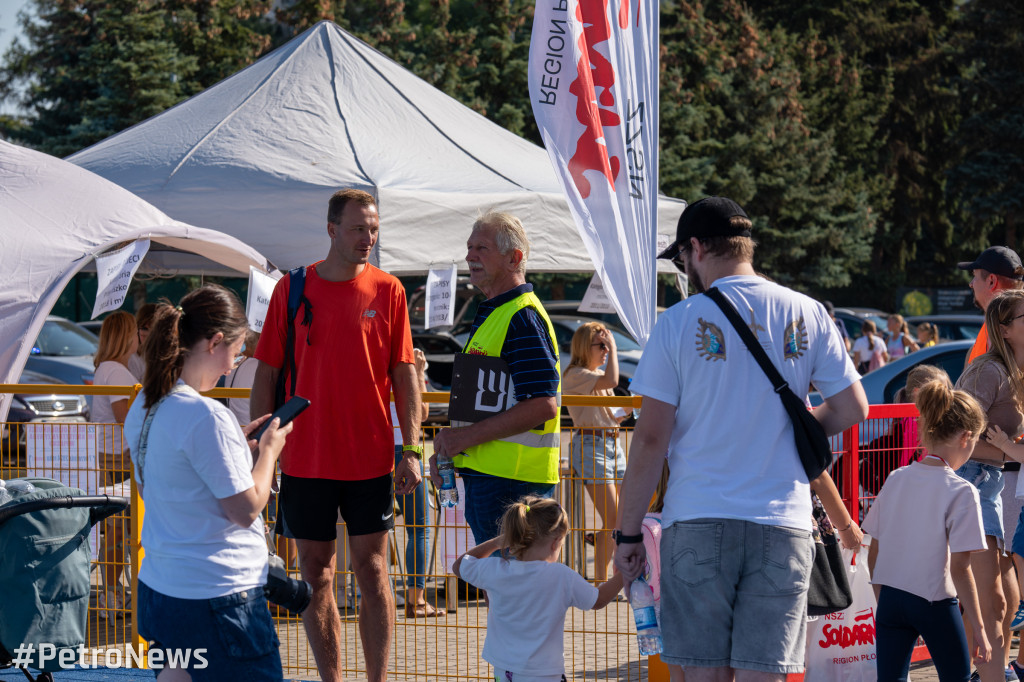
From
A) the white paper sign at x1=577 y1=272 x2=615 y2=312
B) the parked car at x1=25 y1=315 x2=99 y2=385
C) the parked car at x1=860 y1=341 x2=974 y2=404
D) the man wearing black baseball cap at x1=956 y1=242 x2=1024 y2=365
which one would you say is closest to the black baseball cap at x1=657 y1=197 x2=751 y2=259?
the man wearing black baseball cap at x1=956 y1=242 x2=1024 y2=365

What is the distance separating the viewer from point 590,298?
7047mm

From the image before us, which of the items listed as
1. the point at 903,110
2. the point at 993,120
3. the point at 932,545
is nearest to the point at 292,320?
the point at 932,545

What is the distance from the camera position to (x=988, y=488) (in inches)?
193

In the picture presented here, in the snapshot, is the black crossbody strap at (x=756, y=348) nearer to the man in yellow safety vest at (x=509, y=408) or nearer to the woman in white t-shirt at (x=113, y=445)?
the man in yellow safety vest at (x=509, y=408)

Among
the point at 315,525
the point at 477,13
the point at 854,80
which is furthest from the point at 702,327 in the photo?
the point at 854,80

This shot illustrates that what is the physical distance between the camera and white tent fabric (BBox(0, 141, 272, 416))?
6258 mm

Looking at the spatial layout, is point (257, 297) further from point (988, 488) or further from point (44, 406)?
point (44, 406)

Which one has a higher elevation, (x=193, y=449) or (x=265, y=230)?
(x=265, y=230)

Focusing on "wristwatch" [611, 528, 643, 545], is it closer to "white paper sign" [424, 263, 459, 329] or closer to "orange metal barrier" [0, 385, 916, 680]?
"orange metal barrier" [0, 385, 916, 680]

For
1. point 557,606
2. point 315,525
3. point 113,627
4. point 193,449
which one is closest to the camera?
point 193,449

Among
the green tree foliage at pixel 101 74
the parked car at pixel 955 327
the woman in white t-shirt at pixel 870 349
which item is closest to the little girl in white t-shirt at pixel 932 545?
the woman in white t-shirt at pixel 870 349

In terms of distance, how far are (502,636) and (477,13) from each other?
108 feet

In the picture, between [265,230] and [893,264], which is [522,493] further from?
[893,264]

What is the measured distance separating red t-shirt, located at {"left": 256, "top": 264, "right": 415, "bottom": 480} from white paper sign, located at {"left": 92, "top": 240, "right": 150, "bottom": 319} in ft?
7.18
